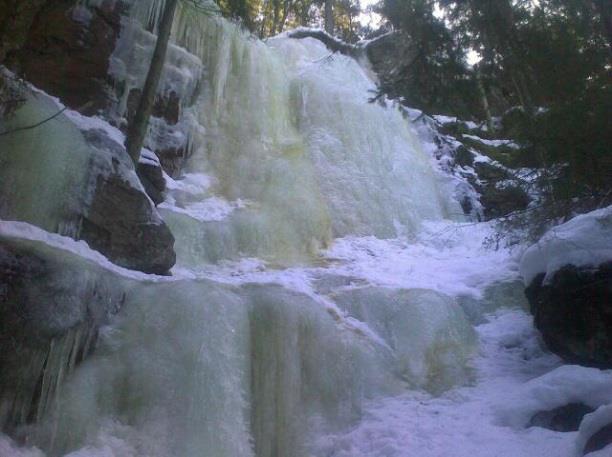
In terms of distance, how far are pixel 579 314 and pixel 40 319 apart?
21.0ft

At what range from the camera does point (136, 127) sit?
896cm

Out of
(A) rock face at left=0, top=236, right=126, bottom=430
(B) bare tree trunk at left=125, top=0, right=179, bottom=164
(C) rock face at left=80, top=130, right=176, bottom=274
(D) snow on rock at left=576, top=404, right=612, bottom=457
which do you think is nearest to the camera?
(D) snow on rock at left=576, top=404, right=612, bottom=457

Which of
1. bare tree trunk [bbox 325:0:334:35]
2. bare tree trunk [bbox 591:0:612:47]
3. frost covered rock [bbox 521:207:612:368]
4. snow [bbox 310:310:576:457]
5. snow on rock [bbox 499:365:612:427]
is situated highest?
bare tree trunk [bbox 325:0:334:35]

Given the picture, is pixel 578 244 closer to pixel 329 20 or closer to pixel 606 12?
pixel 606 12

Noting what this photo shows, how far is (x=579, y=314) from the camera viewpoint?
7.01 metres

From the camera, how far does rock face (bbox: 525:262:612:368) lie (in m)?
6.80

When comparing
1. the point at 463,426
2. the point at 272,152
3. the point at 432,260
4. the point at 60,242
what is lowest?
the point at 463,426

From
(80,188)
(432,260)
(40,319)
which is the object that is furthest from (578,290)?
(80,188)

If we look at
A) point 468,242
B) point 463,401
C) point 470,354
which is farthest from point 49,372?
point 468,242

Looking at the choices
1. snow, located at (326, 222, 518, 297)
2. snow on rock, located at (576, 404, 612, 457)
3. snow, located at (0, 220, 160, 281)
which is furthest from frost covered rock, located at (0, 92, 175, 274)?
snow on rock, located at (576, 404, 612, 457)

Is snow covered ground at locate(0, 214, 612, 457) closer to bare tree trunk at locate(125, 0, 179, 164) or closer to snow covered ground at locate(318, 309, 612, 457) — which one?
snow covered ground at locate(318, 309, 612, 457)

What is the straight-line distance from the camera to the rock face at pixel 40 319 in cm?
511

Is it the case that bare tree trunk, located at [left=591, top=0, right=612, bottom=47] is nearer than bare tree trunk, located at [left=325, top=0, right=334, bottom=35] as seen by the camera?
Yes

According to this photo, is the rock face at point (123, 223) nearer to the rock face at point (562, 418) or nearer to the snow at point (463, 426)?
the snow at point (463, 426)
